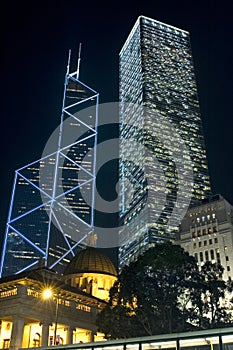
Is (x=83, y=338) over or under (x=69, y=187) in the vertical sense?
under

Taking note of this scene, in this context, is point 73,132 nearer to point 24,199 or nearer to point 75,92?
point 75,92

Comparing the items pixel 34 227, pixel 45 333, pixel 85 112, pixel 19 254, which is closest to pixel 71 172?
pixel 34 227

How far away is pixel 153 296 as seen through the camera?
148 ft

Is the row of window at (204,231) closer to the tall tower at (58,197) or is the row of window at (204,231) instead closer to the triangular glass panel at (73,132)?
the tall tower at (58,197)

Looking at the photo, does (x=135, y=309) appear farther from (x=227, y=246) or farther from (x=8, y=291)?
(x=227, y=246)

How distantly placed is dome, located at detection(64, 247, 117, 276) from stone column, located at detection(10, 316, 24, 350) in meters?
32.1

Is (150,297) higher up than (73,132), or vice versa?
(73,132)

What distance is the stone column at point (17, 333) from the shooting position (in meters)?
47.0

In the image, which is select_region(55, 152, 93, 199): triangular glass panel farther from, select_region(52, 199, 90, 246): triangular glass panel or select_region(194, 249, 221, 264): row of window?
select_region(194, 249, 221, 264): row of window

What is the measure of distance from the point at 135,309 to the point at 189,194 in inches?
6034

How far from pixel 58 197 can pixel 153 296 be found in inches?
4823

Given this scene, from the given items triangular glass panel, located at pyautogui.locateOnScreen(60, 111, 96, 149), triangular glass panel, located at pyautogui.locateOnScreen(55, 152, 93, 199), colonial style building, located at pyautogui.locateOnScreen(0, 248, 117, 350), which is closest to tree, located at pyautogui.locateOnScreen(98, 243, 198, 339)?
A: colonial style building, located at pyautogui.locateOnScreen(0, 248, 117, 350)

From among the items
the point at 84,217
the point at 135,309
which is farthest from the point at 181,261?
the point at 84,217

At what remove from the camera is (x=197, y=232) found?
11550cm
